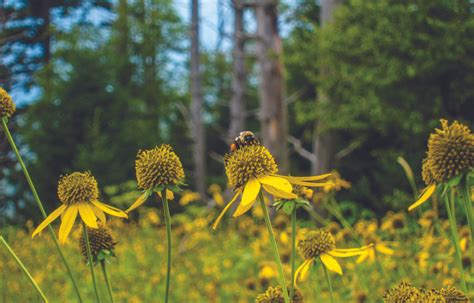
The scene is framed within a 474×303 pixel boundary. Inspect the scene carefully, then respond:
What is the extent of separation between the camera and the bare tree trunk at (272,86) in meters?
7.91

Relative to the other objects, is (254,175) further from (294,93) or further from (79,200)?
(294,93)

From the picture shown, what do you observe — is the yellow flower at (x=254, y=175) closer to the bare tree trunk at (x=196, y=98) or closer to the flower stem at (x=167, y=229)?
the flower stem at (x=167, y=229)

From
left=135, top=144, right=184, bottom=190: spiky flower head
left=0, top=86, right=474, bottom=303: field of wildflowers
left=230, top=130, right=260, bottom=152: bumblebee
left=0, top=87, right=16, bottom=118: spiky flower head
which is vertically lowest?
left=0, top=86, right=474, bottom=303: field of wildflowers

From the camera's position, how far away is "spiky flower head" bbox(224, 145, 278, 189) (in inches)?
39.0

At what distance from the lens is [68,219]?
38.7 inches

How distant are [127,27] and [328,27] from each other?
10889 mm

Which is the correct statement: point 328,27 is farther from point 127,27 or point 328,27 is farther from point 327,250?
point 127,27

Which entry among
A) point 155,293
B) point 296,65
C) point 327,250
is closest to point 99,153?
point 296,65

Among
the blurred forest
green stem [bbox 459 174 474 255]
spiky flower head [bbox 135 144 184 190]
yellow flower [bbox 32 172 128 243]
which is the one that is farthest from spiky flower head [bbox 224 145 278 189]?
the blurred forest

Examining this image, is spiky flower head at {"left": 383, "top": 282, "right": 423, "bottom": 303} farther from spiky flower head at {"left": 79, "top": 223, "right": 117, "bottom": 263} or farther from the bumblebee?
spiky flower head at {"left": 79, "top": 223, "right": 117, "bottom": 263}

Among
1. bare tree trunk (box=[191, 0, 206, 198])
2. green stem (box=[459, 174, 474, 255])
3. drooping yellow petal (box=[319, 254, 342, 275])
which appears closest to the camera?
green stem (box=[459, 174, 474, 255])

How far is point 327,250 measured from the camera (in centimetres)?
120

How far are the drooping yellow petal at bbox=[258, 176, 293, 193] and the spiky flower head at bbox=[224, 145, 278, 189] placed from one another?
28 mm

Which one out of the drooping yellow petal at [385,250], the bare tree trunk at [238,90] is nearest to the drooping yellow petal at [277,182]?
the drooping yellow petal at [385,250]
